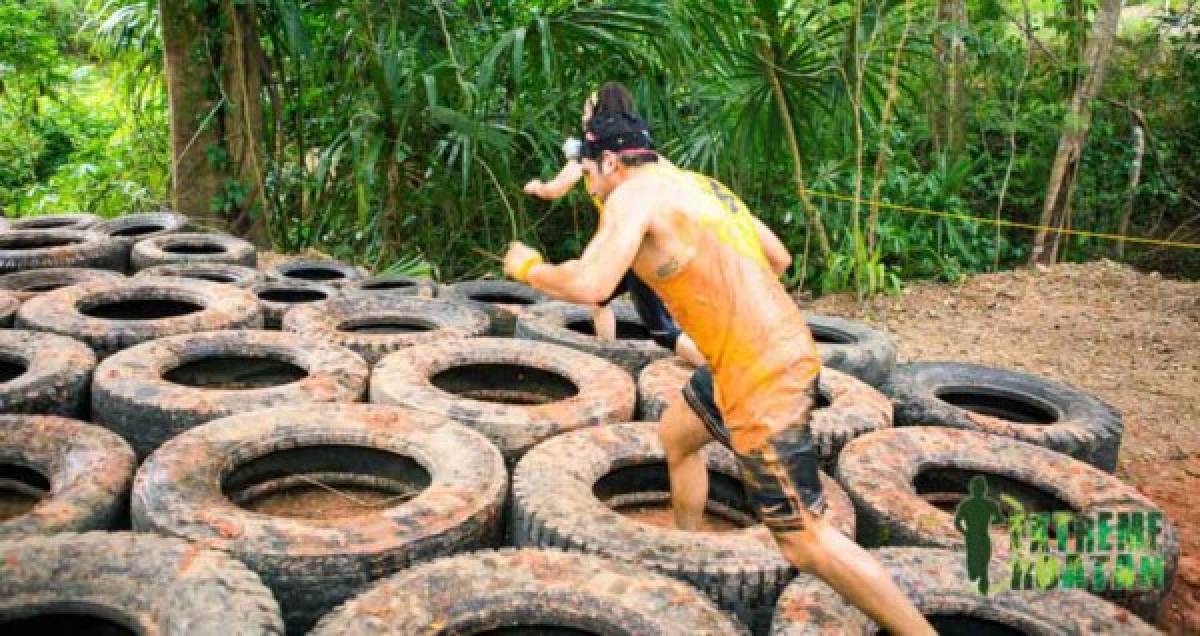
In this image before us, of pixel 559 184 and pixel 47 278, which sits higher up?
pixel 559 184

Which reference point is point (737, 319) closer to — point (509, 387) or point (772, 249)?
point (772, 249)

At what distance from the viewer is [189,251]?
616cm

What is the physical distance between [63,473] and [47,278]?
2683 mm

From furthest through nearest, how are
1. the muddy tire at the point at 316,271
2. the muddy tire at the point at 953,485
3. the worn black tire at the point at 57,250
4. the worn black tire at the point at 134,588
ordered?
the muddy tire at the point at 316,271 → the worn black tire at the point at 57,250 → the muddy tire at the point at 953,485 → the worn black tire at the point at 134,588

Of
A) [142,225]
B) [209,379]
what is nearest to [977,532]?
[209,379]

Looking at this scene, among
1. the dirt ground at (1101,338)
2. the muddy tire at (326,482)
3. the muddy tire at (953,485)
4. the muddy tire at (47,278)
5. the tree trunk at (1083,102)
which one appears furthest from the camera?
the tree trunk at (1083,102)

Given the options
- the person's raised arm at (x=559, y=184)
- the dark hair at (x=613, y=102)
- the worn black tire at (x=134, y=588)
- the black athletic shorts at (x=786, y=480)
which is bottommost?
the worn black tire at (x=134, y=588)

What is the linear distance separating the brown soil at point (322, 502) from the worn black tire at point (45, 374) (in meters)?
0.87

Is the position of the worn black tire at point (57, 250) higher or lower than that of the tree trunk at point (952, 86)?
lower

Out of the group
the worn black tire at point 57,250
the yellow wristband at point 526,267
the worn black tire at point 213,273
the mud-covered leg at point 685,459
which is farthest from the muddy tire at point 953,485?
the worn black tire at point 57,250

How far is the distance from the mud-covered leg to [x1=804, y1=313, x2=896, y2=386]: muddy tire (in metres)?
1.43

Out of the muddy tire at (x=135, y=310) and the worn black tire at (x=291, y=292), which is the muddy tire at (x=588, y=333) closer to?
the worn black tire at (x=291, y=292)

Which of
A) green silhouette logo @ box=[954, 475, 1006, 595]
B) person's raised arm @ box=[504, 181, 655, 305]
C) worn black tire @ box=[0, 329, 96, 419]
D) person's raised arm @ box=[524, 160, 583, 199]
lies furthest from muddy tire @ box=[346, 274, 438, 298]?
green silhouette logo @ box=[954, 475, 1006, 595]

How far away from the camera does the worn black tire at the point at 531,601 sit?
225cm
